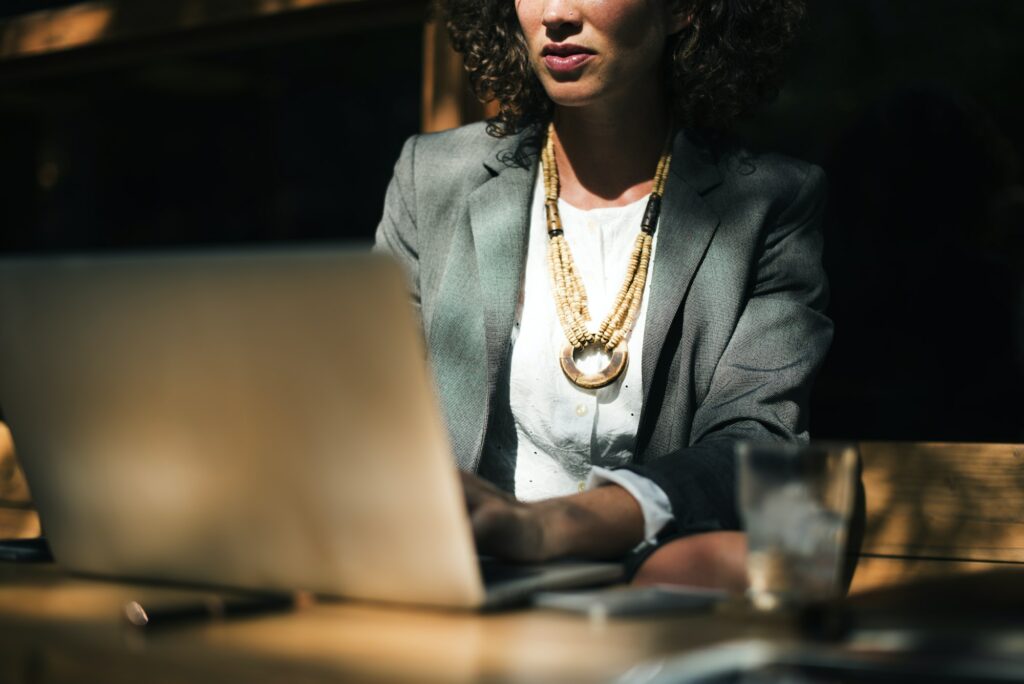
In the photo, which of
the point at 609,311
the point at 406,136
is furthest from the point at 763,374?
the point at 406,136

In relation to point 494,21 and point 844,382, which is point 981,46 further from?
point 494,21

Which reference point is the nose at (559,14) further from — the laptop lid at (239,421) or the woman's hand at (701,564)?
the laptop lid at (239,421)

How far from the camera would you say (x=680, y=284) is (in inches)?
84.6

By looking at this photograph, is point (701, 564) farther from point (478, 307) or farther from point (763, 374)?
point (478, 307)

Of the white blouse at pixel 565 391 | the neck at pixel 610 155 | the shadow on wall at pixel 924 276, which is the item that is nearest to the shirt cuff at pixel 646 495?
the white blouse at pixel 565 391

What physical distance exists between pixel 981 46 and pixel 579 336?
101 cm

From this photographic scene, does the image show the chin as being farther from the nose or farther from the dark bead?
the dark bead

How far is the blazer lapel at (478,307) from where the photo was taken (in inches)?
87.4

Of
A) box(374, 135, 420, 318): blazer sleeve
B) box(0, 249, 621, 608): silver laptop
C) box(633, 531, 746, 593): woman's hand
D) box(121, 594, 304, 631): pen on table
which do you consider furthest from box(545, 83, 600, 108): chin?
box(121, 594, 304, 631): pen on table

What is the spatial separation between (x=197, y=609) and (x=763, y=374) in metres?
1.07

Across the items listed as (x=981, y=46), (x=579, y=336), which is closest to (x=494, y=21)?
(x=579, y=336)

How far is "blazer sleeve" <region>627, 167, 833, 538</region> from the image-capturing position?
1.62 m

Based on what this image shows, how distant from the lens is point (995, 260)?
2629 mm

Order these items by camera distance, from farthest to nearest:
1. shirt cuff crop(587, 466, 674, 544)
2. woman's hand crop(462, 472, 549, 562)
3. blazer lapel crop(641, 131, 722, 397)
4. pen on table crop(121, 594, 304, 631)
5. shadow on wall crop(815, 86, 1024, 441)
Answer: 1. shadow on wall crop(815, 86, 1024, 441)
2. blazer lapel crop(641, 131, 722, 397)
3. shirt cuff crop(587, 466, 674, 544)
4. woman's hand crop(462, 472, 549, 562)
5. pen on table crop(121, 594, 304, 631)
